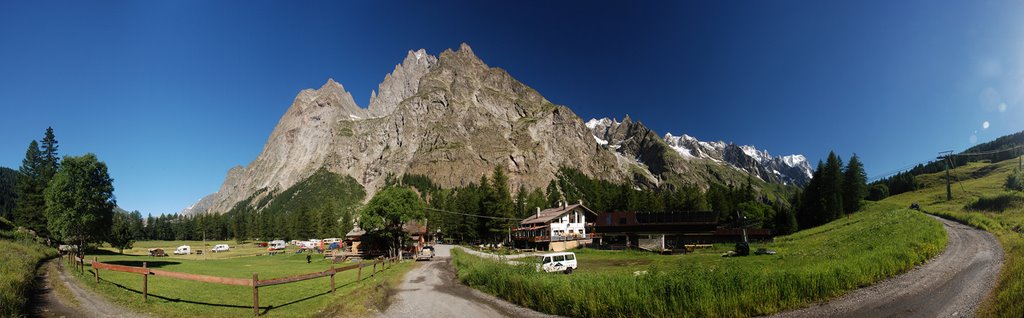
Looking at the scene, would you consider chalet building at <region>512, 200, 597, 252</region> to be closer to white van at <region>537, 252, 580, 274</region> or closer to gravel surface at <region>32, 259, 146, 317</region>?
white van at <region>537, 252, 580, 274</region>

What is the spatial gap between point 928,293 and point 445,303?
20.8m

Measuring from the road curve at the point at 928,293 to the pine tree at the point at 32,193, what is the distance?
325ft

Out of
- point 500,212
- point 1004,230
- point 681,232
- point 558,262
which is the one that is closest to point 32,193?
point 500,212

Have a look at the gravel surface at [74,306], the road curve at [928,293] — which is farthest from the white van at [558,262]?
the gravel surface at [74,306]

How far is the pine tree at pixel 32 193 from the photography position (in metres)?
64.6

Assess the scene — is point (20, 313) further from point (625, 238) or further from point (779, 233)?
point (779, 233)

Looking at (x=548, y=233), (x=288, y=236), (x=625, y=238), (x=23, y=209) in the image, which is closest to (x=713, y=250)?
(x=625, y=238)

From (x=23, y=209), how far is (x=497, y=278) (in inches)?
3758

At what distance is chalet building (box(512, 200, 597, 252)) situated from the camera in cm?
7089

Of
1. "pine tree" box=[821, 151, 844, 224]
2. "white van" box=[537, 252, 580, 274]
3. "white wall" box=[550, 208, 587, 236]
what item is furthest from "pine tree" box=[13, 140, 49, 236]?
"pine tree" box=[821, 151, 844, 224]

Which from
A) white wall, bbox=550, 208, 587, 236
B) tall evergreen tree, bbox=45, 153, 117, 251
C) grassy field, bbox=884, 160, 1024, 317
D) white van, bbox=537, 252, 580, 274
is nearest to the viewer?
grassy field, bbox=884, 160, 1024, 317

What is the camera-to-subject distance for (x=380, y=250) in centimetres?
6381

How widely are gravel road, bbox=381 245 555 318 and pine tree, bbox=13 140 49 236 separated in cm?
7772

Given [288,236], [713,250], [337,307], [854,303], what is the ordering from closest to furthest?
[854,303]
[337,307]
[713,250]
[288,236]
